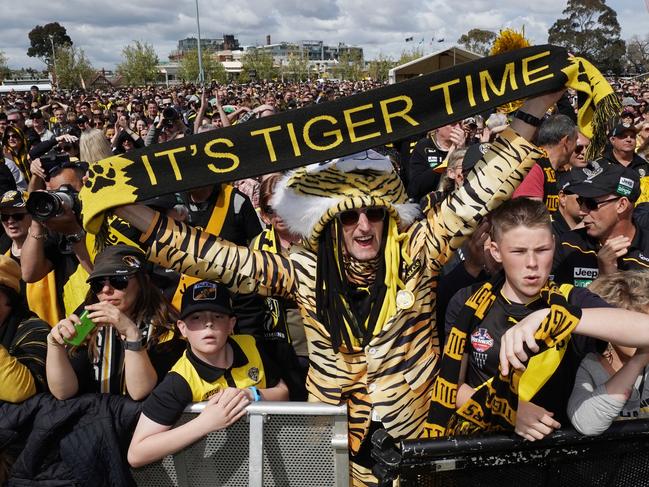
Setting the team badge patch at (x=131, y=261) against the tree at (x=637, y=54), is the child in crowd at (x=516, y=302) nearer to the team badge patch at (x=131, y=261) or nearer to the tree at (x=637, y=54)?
the team badge patch at (x=131, y=261)

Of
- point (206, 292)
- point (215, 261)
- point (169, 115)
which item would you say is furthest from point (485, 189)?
point (169, 115)

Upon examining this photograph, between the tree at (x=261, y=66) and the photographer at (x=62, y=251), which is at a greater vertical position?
the tree at (x=261, y=66)

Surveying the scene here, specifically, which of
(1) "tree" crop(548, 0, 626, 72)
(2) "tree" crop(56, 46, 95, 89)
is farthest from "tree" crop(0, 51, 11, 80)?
(1) "tree" crop(548, 0, 626, 72)

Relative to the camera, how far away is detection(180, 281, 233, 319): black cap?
7.20 ft

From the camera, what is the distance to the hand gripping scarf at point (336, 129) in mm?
1939

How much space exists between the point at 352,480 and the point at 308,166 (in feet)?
4.03

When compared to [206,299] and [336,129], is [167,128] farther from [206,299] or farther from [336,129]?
[336,129]

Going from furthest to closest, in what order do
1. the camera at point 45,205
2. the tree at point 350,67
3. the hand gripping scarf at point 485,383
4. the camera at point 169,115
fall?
the tree at point 350,67 < the camera at point 169,115 < the camera at point 45,205 < the hand gripping scarf at point 485,383

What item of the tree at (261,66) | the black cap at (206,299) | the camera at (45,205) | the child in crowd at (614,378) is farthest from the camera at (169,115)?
the tree at (261,66)

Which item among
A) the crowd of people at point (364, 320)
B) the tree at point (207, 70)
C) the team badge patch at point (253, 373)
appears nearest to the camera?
the crowd of people at point (364, 320)

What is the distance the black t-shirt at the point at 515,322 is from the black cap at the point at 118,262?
136cm

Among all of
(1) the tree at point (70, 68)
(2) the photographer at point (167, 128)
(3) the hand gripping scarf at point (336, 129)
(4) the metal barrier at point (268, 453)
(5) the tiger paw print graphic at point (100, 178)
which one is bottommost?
(4) the metal barrier at point (268, 453)

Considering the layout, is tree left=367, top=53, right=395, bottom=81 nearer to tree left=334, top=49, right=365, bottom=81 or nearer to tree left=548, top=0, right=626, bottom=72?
tree left=334, top=49, right=365, bottom=81

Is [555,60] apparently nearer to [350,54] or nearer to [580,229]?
[580,229]
